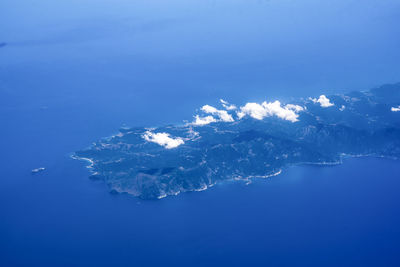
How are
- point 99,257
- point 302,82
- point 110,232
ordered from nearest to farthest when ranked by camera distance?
point 99,257 < point 110,232 < point 302,82

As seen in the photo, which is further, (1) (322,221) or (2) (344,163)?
(2) (344,163)

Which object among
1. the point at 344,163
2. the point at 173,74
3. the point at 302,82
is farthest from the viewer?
the point at 173,74

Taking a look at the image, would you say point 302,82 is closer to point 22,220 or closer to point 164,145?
point 164,145

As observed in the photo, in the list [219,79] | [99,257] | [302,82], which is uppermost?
[219,79]

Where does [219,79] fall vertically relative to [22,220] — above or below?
above

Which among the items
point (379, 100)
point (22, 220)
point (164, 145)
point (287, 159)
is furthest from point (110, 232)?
point (379, 100)

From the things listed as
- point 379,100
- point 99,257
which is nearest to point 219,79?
point 379,100
